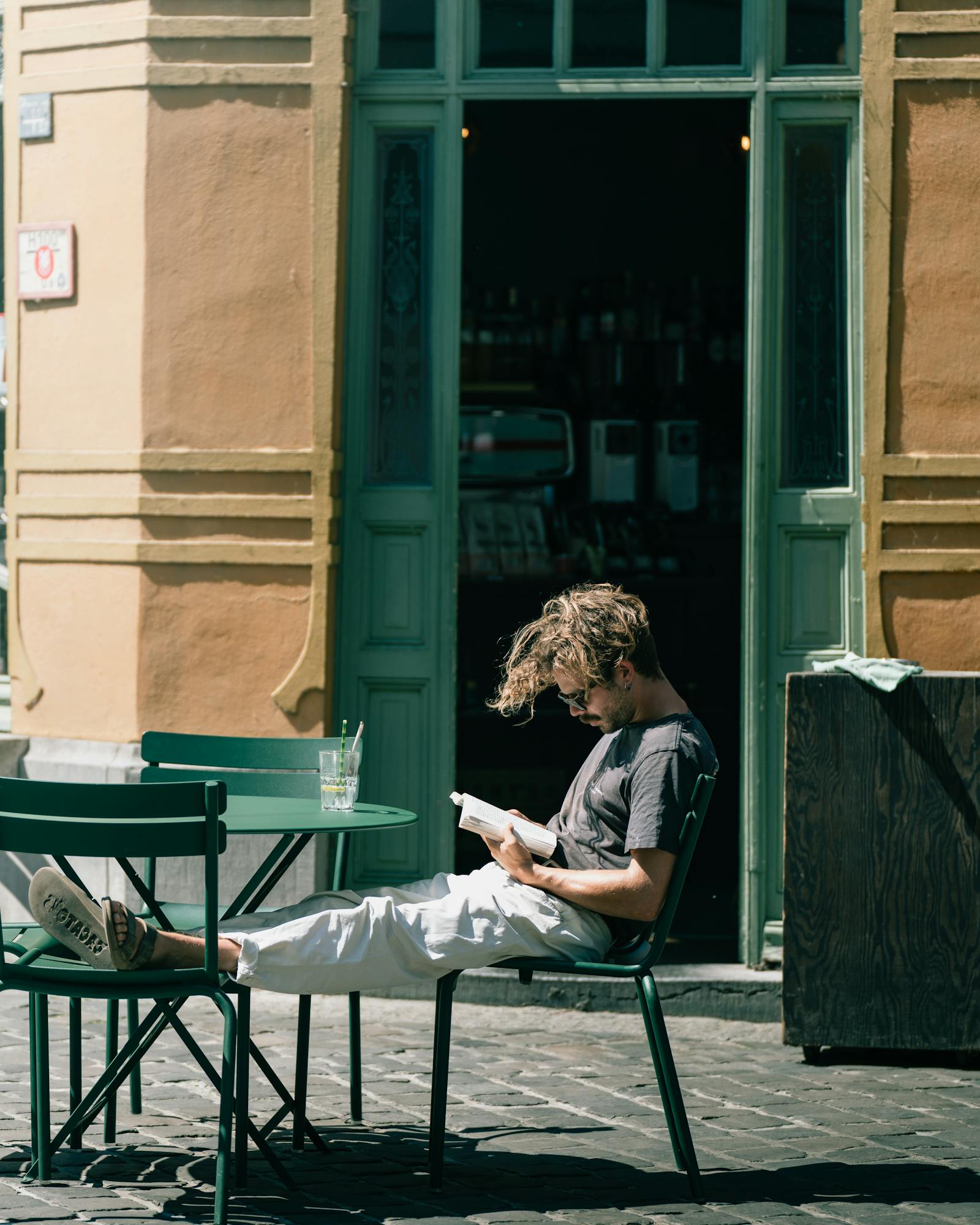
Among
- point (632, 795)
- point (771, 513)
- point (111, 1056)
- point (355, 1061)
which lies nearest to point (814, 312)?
point (771, 513)

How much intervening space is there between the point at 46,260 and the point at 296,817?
3.51 metres

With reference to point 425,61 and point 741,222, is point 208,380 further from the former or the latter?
point 741,222

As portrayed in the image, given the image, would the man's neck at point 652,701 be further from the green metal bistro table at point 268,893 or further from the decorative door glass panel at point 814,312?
the decorative door glass panel at point 814,312

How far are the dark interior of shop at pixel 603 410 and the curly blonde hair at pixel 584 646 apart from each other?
281 centimetres

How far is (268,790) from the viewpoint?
5473mm

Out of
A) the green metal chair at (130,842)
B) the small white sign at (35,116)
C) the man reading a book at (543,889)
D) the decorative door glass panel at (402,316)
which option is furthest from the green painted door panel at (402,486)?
the green metal chair at (130,842)

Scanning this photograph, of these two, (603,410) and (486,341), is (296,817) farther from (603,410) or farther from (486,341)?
(486,341)

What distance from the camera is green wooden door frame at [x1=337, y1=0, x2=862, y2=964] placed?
22.9ft

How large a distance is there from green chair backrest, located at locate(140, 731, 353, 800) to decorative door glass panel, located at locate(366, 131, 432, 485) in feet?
6.63

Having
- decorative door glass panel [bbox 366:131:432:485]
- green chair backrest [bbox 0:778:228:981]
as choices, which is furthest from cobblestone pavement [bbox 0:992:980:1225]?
decorative door glass panel [bbox 366:131:432:485]

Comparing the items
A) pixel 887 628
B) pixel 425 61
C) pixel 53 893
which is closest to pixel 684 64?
pixel 425 61

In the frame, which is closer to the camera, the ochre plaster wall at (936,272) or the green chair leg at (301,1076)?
the green chair leg at (301,1076)

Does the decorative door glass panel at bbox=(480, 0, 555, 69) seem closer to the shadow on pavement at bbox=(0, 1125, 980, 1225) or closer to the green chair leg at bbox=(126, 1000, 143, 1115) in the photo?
the green chair leg at bbox=(126, 1000, 143, 1115)

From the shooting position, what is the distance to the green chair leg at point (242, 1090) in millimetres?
4480
